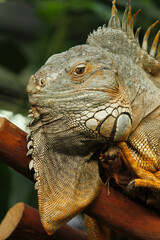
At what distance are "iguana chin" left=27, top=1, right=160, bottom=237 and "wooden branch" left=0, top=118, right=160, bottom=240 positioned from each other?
0.24 feet

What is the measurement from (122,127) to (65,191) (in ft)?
1.55

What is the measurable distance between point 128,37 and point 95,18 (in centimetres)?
266

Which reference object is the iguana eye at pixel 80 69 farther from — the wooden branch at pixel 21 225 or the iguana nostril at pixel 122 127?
the wooden branch at pixel 21 225

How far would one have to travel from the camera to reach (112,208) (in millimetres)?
2090

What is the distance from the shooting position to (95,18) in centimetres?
493

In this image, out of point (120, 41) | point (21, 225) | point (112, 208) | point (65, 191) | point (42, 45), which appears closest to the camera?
point (65, 191)

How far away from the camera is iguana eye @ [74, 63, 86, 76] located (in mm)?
2014

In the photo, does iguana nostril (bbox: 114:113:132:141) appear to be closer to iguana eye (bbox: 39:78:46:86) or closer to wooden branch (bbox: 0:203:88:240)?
iguana eye (bbox: 39:78:46:86)

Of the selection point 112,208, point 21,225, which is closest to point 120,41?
point 112,208

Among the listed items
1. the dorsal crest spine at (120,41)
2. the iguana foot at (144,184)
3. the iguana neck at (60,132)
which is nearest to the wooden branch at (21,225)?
the iguana neck at (60,132)

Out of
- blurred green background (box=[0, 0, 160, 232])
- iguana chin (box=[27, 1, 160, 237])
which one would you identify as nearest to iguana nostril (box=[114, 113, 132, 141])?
iguana chin (box=[27, 1, 160, 237])

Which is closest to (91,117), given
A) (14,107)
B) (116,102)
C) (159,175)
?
(116,102)

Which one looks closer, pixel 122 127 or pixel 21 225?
pixel 122 127

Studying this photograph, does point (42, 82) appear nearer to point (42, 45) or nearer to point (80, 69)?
point (80, 69)
